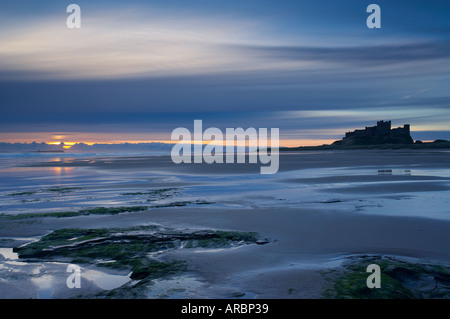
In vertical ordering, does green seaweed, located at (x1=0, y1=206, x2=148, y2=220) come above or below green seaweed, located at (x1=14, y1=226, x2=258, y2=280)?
above

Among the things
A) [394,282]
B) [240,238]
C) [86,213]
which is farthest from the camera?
[86,213]

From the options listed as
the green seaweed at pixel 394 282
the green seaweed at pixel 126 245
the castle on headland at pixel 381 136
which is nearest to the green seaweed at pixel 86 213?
the green seaweed at pixel 126 245

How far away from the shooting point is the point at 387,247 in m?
5.69

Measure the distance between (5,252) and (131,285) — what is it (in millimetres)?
2714

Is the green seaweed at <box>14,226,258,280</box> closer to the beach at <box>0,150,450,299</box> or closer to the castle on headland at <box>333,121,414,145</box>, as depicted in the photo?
the beach at <box>0,150,450,299</box>

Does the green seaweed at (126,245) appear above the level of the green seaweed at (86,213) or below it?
A: below

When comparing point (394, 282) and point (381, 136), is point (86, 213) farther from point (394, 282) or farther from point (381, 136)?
point (381, 136)

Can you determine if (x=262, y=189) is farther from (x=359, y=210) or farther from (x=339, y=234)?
(x=339, y=234)

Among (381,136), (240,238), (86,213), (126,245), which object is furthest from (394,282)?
(381,136)

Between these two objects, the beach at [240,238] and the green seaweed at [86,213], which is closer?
the beach at [240,238]

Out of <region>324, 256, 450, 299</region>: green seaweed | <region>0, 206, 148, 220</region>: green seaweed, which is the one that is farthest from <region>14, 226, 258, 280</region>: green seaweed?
<region>324, 256, 450, 299</region>: green seaweed

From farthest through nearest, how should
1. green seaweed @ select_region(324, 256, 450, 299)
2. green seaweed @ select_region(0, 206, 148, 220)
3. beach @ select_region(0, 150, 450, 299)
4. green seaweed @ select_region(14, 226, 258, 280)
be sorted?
1. green seaweed @ select_region(0, 206, 148, 220)
2. green seaweed @ select_region(14, 226, 258, 280)
3. beach @ select_region(0, 150, 450, 299)
4. green seaweed @ select_region(324, 256, 450, 299)

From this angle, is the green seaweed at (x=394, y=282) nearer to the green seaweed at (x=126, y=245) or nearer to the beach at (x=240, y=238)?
the beach at (x=240, y=238)
